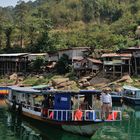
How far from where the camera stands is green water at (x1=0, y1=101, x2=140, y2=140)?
27.2 m

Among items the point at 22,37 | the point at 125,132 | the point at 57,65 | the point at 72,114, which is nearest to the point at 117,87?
the point at 57,65

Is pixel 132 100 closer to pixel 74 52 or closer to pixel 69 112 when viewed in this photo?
pixel 69 112

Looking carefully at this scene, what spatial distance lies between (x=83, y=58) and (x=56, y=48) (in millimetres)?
12211

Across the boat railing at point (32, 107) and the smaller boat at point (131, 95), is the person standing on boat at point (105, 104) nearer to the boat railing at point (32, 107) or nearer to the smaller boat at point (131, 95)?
the boat railing at point (32, 107)

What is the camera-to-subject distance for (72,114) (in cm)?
2692

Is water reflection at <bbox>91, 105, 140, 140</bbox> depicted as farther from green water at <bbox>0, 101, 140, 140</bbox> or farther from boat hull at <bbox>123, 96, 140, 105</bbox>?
boat hull at <bbox>123, 96, 140, 105</bbox>

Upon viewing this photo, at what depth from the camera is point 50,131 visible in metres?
28.8

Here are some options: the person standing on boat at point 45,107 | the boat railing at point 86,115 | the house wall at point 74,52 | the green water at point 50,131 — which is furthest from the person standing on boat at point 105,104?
the house wall at point 74,52

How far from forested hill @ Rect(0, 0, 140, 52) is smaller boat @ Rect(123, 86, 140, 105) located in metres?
20.6

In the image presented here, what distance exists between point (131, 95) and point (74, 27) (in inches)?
2513

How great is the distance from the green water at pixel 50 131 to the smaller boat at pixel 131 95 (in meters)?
8.95

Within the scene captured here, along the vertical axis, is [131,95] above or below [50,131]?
above

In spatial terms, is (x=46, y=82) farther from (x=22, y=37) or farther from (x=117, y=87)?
(x=22, y=37)

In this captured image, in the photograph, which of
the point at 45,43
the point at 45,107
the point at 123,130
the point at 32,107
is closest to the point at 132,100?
the point at 123,130
